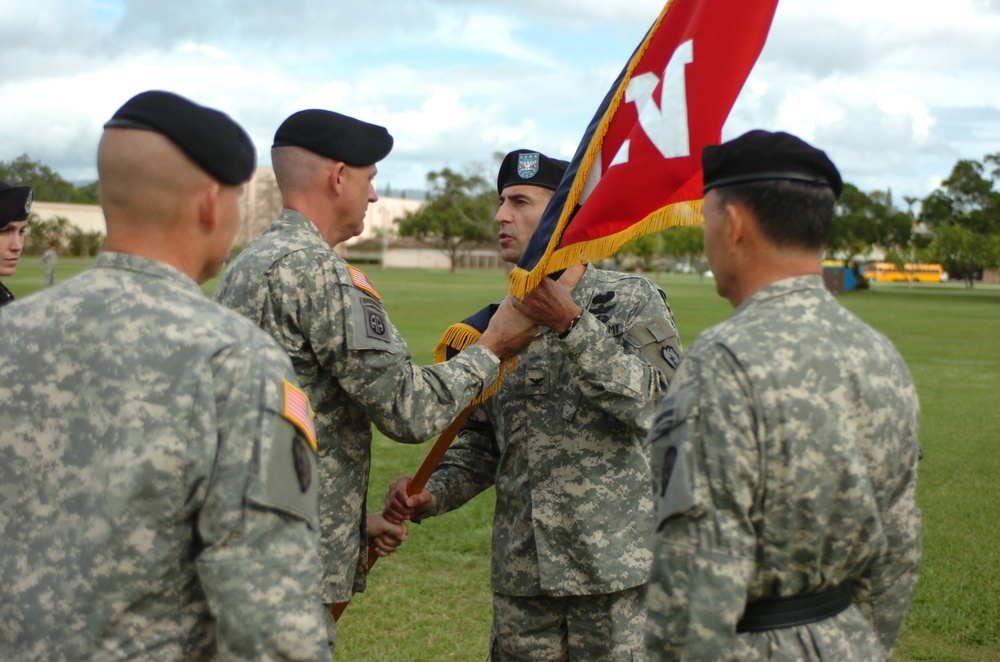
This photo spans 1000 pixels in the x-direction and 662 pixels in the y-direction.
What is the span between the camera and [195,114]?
219 centimetres

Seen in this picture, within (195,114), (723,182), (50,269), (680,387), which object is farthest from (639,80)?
(50,269)

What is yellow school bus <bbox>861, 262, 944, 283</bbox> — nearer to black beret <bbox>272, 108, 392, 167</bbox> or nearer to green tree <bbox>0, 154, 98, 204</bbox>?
green tree <bbox>0, 154, 98, 204</bbox>

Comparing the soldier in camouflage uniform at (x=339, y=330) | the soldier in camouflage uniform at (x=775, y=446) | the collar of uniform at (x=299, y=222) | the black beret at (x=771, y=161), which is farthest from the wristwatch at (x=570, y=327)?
the black beret at (x=771, y=161)

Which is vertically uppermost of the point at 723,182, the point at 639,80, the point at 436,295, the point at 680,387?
the point at 639,80

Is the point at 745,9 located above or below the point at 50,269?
above

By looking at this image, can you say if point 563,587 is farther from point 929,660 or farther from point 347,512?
point 929,660

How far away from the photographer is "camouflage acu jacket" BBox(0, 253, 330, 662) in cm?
203

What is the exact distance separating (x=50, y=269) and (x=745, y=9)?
99.2 ft

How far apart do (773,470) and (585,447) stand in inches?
65.6

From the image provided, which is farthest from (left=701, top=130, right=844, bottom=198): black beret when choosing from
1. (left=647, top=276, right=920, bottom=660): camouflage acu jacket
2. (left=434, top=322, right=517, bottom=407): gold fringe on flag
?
(left=434, top=322, right=517, bottom=407): gold fringe on flag

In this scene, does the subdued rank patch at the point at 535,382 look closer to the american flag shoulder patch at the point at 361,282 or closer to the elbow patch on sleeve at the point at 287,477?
the american flag shoulder patch at the point at 361,282

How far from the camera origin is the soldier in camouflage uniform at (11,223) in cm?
601

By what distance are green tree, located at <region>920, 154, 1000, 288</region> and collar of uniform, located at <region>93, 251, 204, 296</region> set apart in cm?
6657

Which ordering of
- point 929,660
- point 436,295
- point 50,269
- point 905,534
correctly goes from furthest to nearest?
point 436,295 < point 50,269 < point 929,660 < point 905,534
